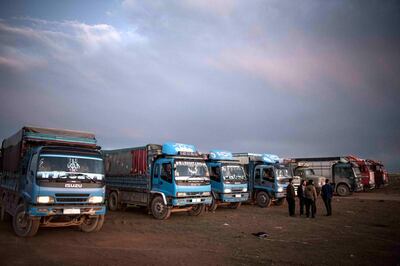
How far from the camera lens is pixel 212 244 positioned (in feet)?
30.2

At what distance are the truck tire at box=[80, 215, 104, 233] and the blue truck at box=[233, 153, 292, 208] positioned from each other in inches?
455

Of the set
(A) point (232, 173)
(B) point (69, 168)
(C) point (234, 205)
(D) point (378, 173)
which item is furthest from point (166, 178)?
(D) point (378, 173)

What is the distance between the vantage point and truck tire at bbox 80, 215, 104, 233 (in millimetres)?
10787

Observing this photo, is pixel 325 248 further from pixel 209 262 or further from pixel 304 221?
pixel 304 221

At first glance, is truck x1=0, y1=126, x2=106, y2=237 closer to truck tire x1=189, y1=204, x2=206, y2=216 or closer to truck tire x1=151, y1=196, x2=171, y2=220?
truck tire x1=151, y1=196, x2=171, y2=220

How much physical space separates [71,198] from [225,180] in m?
9.41

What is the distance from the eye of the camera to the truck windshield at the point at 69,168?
30.8ft

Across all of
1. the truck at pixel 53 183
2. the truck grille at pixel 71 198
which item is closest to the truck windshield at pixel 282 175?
the truck at pixel 53 183

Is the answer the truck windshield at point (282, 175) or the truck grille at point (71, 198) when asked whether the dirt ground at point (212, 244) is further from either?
the truck windshield at point (282, 175)

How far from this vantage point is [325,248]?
870cm

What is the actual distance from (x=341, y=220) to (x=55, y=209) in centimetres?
1147

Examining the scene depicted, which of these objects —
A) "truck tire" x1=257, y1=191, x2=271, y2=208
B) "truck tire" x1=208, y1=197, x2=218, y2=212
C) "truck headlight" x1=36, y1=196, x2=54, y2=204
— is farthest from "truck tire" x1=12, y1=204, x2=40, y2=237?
"truck tire" x1=257, y1=191, x2=271, y2=208

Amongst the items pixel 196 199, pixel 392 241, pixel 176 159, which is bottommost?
pixel 392 241

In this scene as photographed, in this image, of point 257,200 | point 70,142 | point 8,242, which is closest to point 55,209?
point 8,242
